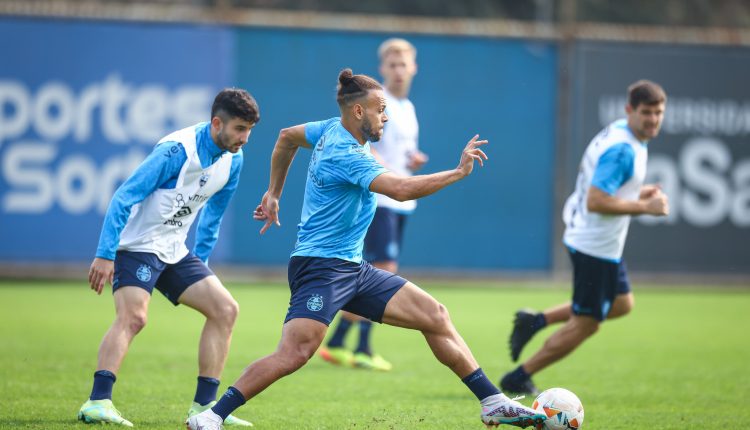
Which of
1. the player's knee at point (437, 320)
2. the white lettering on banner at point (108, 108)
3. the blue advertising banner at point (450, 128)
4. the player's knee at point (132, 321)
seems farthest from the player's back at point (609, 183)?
the white lettering on banner at point (108, 108)

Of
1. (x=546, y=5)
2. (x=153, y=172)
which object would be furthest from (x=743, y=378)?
(x=546, y=5)

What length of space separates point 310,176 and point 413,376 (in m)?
3.42

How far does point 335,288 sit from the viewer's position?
644 cm

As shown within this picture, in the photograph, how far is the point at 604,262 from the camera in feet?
27.7

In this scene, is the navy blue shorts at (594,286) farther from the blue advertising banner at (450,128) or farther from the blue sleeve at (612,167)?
the blue advertising banner at (450,128)

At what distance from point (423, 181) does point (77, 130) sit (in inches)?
475

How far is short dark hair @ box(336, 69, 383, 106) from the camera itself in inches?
255

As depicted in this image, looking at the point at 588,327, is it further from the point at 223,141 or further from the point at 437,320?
the point at 223,141

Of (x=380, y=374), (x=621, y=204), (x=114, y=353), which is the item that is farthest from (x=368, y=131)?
(x=380, y=374)

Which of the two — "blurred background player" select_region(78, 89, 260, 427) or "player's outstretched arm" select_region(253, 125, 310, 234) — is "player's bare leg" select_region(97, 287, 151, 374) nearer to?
"blurred background player" select_region(78, 89, 260, 427)

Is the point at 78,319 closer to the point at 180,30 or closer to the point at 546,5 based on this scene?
the point at 180,30

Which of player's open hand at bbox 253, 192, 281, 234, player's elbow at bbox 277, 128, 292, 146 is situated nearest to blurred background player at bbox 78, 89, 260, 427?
player's elbow at bbox 277, 128, 292, 146

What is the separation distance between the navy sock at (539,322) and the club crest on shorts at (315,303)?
303 cm

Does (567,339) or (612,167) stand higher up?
A: (612,167)
